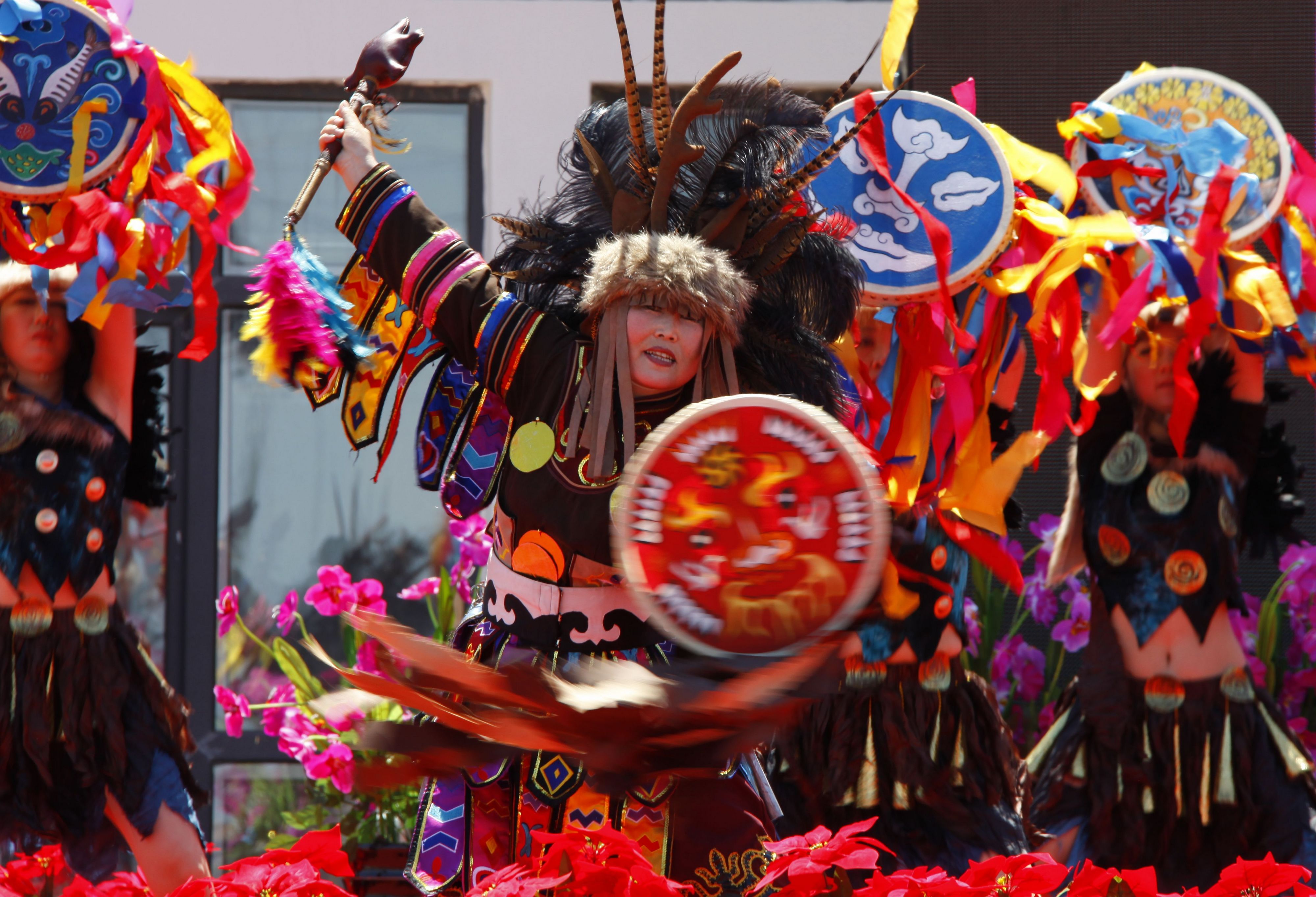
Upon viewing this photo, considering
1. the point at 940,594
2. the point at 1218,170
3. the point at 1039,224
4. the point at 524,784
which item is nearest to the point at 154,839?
the point at 524,784

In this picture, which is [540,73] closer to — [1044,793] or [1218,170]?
[1218,170]

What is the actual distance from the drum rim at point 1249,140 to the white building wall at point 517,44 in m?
1.06

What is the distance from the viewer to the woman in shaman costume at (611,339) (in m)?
2.07

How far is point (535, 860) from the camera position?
1861 millimetres

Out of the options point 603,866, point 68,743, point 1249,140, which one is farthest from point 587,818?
point 1249,140

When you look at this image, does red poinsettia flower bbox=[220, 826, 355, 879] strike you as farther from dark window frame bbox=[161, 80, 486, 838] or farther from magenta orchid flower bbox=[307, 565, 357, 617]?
dark window frame bbox=[161, 80, 486, 838]

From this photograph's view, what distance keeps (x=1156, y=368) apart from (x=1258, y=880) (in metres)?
1.59

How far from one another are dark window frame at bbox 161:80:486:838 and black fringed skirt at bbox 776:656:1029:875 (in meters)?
1.69

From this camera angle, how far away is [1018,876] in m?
1.96

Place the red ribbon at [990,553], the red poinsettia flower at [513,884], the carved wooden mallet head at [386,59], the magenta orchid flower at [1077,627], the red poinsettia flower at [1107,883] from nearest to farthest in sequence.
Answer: the red poinsettia flower at [513,884]
the red poinsettia flower at [1107,883]
the carved wooden mallet head at [386,59]
the red ribbon at [990,553]
the magenta orchid flower at [1077,627]

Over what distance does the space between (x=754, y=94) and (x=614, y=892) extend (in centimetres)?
119

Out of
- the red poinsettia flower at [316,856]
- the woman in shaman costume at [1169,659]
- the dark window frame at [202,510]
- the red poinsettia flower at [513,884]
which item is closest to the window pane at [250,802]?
the dark window frame at [202,510]

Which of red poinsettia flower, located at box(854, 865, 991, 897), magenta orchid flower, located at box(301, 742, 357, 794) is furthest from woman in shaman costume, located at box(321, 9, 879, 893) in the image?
magenta orchid flower, located at box(301, 742, 357, 794)

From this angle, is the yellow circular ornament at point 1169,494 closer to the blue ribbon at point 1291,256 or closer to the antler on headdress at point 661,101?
the blue ribbon at point 1291,256
